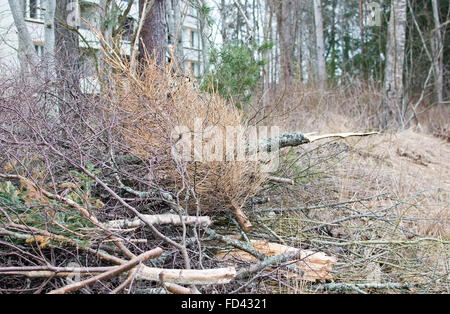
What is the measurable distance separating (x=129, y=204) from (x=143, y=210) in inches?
5.9

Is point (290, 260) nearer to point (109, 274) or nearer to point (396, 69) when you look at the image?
point (109, 274)

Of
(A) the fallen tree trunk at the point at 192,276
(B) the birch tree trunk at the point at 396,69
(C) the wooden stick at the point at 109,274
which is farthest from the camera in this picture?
(B) the birch tree trunk at the point at 396,69

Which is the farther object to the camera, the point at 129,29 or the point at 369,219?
the point at 129,29

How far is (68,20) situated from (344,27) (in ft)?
42.4

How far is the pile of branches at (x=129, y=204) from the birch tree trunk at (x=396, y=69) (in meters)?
4.32

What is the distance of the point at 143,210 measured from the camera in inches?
115

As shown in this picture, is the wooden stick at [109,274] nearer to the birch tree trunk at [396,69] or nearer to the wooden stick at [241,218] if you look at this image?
the wooden stick at [241,218]

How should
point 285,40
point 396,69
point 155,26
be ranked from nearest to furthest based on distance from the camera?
point 155,26 < point 396,69 < point 285,40

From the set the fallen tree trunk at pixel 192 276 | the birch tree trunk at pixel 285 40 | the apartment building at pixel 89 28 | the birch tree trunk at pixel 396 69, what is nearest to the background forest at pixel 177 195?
the fallen tree trunk at pixel 192 276

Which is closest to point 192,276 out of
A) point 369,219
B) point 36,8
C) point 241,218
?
point 241,218

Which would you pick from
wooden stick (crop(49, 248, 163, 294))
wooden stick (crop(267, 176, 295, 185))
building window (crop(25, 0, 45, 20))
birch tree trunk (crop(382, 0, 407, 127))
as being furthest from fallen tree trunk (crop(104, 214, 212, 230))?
birch tree trunk (crop(382, 0, 407, 127))

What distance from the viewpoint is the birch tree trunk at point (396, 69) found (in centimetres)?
690
